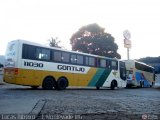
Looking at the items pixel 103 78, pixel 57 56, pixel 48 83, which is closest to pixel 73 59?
pixel 57 56

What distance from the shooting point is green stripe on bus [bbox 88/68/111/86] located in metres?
24.3

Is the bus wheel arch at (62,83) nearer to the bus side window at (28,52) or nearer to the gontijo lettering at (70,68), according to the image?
the gontijo lettering at (70,68)

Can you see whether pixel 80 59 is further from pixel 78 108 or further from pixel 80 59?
pixel 78 108

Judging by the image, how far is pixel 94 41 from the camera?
58438mm

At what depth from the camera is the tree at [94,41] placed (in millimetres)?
57406

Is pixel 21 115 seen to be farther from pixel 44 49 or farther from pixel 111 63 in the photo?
pixel 111 63

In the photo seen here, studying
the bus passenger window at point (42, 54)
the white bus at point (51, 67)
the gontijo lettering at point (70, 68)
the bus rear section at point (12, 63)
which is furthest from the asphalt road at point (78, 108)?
the gontijo lettering at point (70, 68)

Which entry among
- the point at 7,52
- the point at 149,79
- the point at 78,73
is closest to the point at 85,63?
the point at 78,73

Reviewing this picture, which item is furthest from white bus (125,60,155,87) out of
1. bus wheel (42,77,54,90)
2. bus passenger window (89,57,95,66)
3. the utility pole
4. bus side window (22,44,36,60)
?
bus side window (22,44,36,60)

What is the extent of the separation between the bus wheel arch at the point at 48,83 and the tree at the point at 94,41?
123 ft

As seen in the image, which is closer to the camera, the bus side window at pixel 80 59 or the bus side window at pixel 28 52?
the bus side window at pixel 28 52

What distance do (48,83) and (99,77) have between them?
21.2 feet

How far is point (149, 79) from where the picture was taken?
39.6 metres

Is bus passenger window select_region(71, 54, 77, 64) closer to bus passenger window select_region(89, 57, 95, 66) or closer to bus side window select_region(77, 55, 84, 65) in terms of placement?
bus side window select_region(77, 55, 84, 65)
